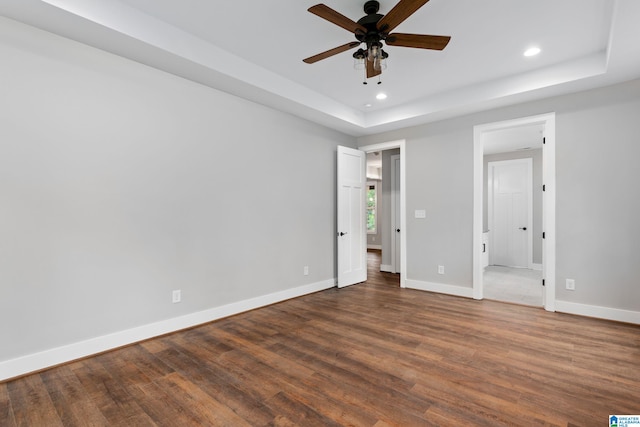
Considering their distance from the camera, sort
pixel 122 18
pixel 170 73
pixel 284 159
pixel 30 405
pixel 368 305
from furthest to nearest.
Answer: pixel 284 159, pixel 368 305, pixel 170 73, pixel 122 18, pixel 30 405

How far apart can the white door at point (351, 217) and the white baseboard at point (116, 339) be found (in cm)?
148

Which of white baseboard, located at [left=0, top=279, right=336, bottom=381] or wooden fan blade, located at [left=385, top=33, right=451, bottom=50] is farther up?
Result: wooden fan blade, located at [left=385, top=33, right=451, bottom=50]

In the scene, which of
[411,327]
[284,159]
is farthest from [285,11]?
[411,327]

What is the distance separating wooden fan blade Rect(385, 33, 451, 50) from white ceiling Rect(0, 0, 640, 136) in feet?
0.90

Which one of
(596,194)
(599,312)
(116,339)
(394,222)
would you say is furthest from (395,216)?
(116,339)

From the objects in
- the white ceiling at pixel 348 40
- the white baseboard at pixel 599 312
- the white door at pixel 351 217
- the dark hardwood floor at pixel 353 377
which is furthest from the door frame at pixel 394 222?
the white baseboard at pixel 599 312

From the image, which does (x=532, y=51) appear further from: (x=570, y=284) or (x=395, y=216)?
(x=395, y=216)

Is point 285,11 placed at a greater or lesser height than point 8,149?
greater

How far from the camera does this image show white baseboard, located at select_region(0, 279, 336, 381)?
7.64 feet

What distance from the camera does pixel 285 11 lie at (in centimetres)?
256

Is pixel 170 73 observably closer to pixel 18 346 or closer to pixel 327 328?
pixel 18 346

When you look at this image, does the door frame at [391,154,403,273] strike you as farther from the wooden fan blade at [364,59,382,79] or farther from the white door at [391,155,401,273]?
the wooden fan blade at [364,59,382,79]

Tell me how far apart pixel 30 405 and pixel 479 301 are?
474 cm

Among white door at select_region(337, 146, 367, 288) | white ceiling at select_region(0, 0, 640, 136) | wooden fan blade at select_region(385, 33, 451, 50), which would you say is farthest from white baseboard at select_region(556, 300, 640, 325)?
wooden fan blade at select_region(385, 33, 451, 50)
